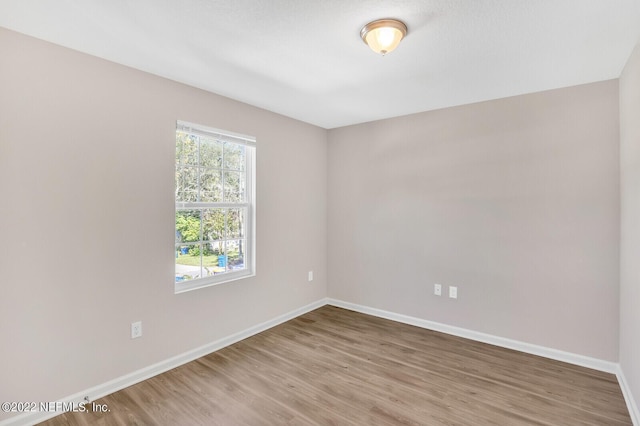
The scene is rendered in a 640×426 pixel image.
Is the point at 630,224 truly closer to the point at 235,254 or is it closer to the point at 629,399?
the point at 629,399

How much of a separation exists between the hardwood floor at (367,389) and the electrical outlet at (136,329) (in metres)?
0.36

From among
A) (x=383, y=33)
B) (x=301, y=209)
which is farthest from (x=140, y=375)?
(x=383, y=33)

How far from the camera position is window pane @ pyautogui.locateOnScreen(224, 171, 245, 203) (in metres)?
3.14

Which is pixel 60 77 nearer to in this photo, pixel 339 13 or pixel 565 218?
pixel 339 13

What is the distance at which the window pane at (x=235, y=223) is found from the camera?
3.19 meters

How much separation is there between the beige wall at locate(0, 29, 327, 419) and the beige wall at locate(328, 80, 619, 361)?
1.87 meters

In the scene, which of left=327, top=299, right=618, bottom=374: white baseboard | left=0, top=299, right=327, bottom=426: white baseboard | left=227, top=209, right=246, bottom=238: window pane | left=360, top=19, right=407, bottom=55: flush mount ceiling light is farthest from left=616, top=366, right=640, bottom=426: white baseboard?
left=227, top=209, right=246, bottom=238: window pane

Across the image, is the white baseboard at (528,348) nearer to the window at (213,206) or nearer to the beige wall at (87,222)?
the window at (213,206)

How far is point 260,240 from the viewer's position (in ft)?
11.2

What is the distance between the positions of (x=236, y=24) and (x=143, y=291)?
2.06m

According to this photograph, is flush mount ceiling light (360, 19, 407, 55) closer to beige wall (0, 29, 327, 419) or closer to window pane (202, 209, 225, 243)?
beige wall (0, 29, 327, 419)

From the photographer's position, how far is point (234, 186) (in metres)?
3.23

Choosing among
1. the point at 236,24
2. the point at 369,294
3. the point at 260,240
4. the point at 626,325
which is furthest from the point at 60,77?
the point at 626,325

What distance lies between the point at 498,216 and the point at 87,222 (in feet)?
11.5
